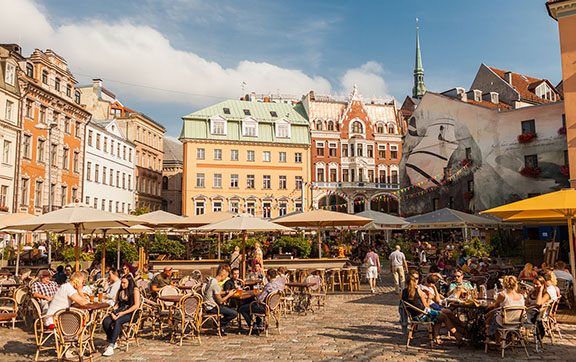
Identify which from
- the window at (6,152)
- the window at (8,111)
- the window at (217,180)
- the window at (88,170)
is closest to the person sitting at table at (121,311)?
the window at (6,152)

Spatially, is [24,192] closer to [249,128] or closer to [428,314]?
[249,128]

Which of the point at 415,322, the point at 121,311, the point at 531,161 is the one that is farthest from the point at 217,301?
the point at 531,161

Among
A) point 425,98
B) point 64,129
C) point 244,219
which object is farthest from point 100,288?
point 425,98

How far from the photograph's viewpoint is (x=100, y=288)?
11.8 metres

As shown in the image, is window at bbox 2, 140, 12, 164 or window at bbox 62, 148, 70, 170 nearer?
window at bbox 2, 140, 12, 164

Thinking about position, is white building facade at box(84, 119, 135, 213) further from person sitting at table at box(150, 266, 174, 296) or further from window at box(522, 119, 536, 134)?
window at box(522, 119, 536, 134)

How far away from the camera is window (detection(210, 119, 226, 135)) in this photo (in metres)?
49.8

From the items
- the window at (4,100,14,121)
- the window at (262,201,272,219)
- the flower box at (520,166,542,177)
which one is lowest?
the window at (262,201,272,219)

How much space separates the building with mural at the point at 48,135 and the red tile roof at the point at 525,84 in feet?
127

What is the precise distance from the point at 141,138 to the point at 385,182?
27.0 meters

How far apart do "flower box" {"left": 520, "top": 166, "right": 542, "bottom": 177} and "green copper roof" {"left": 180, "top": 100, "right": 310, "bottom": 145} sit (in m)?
23.7

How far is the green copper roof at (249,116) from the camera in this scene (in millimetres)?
49344

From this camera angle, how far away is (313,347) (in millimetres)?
8672

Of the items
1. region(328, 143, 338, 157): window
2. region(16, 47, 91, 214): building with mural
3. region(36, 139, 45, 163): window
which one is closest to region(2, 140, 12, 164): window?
region(16, 47, 91, 214): building with mural
